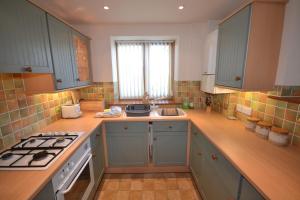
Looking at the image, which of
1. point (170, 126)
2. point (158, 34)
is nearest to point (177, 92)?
point (170, 126)

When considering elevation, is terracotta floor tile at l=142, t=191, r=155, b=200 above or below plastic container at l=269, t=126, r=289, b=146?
below

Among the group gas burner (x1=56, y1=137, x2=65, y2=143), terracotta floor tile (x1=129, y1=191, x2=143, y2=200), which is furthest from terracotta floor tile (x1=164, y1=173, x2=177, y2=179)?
gas burner (x1=56, y1=137, x2=65, y2=143)

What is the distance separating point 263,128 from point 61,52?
2.11m

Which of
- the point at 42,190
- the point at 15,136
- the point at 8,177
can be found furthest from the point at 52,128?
the point at 42,190

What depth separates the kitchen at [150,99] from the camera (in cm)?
97

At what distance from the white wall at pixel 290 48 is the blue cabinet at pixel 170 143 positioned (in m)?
1.15

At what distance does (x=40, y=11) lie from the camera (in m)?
1.19

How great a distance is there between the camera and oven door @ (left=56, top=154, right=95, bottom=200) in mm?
997

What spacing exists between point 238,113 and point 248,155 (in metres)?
0.92

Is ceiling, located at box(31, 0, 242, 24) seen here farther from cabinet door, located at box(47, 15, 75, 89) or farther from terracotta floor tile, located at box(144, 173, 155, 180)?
terracotta floor tile, located at box(144, 173, 155, 180)

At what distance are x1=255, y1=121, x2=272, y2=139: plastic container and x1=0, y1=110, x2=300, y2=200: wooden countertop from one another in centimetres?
5

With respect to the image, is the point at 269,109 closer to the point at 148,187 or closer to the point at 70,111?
the point at 148,187

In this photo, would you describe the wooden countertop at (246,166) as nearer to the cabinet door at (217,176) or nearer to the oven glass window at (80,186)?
the cabinet door at (217,176)

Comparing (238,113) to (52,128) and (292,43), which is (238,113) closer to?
(292,43)
